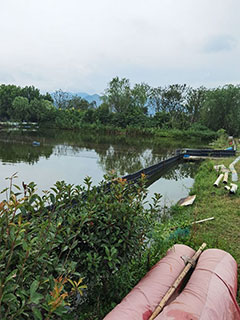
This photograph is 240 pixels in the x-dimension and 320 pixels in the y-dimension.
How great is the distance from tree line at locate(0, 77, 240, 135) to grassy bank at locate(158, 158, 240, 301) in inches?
743

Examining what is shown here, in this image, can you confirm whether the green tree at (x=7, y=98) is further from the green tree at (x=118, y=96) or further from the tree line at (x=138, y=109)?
the green tree at (x=118, y=96)

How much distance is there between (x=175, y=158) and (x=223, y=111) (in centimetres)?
1374

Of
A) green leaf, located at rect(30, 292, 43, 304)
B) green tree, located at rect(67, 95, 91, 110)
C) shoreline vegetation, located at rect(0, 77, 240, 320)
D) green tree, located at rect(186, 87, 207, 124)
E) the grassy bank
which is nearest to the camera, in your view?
green leaf, located at rect(30, 292, 43, 304)

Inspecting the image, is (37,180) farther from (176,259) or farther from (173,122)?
(173,122)

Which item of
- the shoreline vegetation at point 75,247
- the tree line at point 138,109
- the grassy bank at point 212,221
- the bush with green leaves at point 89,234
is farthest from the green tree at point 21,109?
the bush with green leaves at point 89,234

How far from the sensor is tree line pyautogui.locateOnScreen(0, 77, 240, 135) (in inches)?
902

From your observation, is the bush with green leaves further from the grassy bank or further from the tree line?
the tree line

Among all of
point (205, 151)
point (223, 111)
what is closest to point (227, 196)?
point (205, 151)

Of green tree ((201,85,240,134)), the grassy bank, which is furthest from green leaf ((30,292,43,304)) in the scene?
green tree ((201,85,240,134))

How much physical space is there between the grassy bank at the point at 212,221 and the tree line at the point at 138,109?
18883mm

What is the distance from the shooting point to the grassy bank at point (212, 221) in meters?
3.39

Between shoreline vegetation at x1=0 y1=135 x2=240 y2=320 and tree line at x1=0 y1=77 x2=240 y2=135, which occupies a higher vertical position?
tree line at x1=0 y1=77 x2=240 y2=135

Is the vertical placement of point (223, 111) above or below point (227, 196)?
above

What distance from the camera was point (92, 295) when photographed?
218cm
